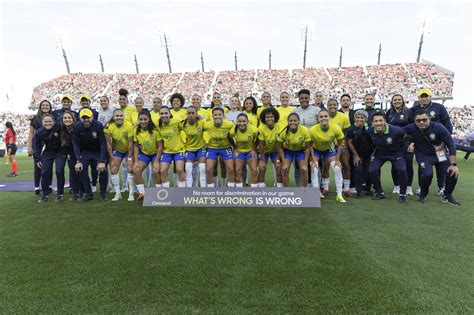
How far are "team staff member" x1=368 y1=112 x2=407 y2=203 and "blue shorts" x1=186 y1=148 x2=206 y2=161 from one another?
10.9 ft

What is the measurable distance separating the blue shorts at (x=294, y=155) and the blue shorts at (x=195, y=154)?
1.66 meters

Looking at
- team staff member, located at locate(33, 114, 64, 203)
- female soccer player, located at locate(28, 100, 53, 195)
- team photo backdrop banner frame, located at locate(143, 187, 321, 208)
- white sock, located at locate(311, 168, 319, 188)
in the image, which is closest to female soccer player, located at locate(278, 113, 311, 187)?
white sock, located at locate(311, 168, 319, 188)

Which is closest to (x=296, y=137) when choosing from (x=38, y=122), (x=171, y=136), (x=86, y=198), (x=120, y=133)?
(x=171, y=136)

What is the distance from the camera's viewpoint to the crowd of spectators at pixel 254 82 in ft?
123

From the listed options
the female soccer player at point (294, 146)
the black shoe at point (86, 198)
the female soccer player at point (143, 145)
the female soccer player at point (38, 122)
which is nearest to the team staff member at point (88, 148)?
the black shoe at point (86, 198)

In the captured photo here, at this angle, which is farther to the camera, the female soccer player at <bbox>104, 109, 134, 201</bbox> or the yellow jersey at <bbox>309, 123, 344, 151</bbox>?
the female soccer player at <bbox>104, 109, 134, 201</bbox>

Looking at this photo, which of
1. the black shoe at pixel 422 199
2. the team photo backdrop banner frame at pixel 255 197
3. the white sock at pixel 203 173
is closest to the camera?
the team photo backdrop banner frame at pixel 255 197

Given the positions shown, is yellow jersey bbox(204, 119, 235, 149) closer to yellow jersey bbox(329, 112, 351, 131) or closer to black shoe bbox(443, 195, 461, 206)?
yellow jersey bbox(329, 112, 351, 131)

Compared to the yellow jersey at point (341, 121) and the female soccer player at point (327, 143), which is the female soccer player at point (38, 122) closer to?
the female soccer player at point (327, 143)

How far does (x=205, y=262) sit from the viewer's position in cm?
324

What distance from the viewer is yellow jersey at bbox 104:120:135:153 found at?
21.1 ft

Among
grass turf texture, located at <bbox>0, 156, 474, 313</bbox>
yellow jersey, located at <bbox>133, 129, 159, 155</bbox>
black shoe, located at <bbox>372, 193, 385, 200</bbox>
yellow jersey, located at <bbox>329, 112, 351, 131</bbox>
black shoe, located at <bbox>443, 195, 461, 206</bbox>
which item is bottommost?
black shoe, located at <bbox>372, 193, 385, 200</bbox>

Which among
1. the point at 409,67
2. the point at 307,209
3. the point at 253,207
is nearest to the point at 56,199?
the point at 253,207

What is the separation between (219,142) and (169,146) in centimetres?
98
